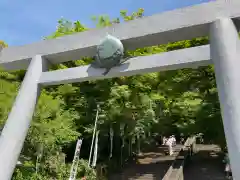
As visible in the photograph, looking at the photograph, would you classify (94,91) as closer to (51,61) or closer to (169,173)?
(169,173)

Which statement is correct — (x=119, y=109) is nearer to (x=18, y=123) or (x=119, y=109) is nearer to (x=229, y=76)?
(x=18, y=123)

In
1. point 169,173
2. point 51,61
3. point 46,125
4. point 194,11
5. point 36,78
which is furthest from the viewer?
point 169,173

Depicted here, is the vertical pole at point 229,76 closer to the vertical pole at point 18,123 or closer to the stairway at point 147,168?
the vertical pole at point 18,123

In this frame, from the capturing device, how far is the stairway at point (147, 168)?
10.8 m

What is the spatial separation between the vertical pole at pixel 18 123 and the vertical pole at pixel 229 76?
2668 mm

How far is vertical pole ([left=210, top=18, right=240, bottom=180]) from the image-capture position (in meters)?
2.90

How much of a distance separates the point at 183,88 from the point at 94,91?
3.32 metres

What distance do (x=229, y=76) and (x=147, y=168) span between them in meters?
9.47

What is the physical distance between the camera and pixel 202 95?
1007 cm

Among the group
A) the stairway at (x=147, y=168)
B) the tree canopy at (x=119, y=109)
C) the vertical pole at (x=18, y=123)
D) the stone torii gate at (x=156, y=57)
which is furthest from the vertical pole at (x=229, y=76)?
the stairway at (x=147, y=168)

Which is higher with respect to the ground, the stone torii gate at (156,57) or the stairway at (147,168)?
the stone torii gate at (156,57)

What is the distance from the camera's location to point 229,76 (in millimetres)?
3131

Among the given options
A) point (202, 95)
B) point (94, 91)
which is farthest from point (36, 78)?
point (202, 95)

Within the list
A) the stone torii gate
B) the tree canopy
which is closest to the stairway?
the tree canopy
